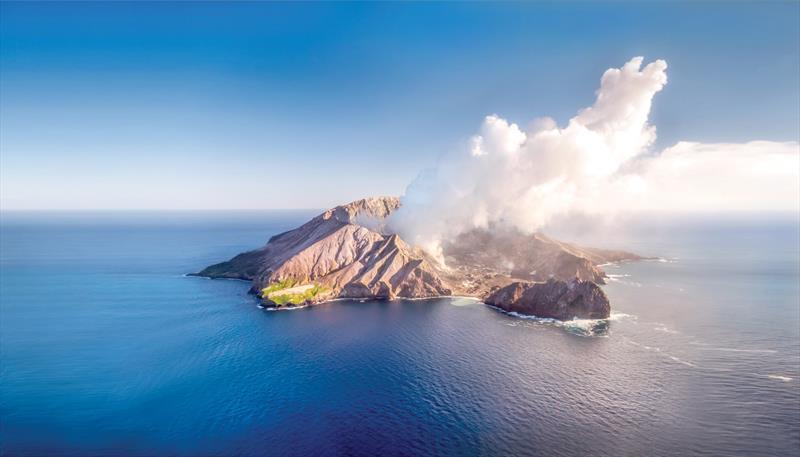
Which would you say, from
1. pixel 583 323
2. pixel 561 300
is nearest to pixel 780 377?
pixel 583 323

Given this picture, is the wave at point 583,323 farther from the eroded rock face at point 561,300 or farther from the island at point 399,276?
the island at point 399,276

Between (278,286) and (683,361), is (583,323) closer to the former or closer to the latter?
(683,361)

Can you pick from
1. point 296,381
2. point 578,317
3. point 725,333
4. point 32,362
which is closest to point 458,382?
point 296,381

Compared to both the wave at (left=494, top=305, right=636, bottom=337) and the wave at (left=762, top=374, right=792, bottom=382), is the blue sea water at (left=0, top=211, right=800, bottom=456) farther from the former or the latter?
the wave at (left=494, top=305, right=636, bottom=337)

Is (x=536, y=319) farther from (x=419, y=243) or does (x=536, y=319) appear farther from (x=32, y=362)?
(x=32, y=362)

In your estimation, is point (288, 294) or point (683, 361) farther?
point (288, 294)

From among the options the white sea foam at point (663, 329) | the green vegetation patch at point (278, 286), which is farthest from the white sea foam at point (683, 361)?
the green vegetation patch at point (278, 286)
